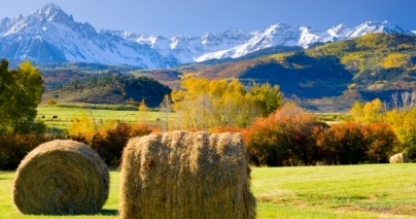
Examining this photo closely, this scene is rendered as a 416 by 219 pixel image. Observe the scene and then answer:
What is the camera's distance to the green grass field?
2034cm

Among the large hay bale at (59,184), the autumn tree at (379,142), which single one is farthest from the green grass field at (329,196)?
the autumn tree at (379,142)

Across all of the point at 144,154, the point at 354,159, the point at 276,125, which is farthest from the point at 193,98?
the point at 144,154

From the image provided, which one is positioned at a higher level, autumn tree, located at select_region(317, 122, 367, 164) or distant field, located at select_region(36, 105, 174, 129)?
distant field, located at select_region(36, 105, 174, 129)

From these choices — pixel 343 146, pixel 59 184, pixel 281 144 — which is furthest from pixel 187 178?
pixel 343 146

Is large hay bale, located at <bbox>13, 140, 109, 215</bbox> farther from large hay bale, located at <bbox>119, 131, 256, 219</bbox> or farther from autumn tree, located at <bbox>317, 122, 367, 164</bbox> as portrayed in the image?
autumn tree, located at <bbox>317, 122, 367, 164</bbox>

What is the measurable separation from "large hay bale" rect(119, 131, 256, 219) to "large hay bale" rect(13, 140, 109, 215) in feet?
26.5

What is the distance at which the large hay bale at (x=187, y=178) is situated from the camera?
1280 cm

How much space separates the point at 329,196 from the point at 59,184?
1399cm

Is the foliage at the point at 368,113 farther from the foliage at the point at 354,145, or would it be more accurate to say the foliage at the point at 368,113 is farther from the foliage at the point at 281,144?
the foliage at the point at 281,144

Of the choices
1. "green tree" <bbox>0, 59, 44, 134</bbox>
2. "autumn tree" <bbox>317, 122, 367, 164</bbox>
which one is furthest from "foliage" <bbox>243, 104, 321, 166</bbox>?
"green tree" <bbox>0, 59, 44, 134</bbox>

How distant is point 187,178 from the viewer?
42.3ft

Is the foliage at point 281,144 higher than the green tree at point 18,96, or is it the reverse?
the green tree at point 18,96

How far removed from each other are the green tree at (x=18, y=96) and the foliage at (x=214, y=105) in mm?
22822

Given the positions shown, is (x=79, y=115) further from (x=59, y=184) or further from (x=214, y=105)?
(x=59, y=184)
